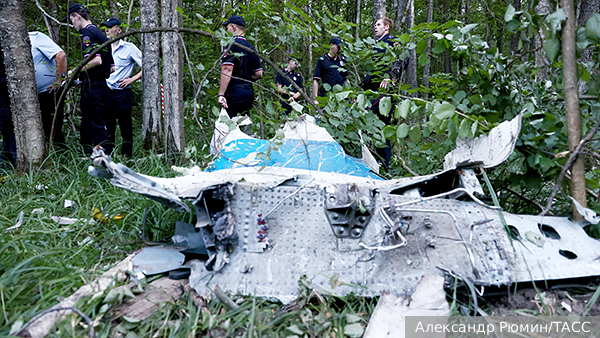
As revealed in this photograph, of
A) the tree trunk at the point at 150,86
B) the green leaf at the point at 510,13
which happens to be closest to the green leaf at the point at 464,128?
the green leaf at the point at 510,13

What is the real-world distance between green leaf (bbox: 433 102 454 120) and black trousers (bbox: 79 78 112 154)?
385 centimetres

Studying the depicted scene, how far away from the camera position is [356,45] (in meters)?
3.87

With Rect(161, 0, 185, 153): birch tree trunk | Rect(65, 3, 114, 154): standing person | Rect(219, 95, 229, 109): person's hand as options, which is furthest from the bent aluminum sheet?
Rect(65, 3, 114, 154): standing person

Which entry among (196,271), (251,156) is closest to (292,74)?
(251,156)

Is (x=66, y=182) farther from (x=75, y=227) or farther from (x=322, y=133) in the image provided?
(x=322, y=133)

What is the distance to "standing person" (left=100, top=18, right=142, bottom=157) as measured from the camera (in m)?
4.63

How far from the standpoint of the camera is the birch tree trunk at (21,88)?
3.47 metres

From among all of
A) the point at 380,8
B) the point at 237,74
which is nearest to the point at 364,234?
the point at 237,74

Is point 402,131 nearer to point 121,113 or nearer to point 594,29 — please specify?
point 594,29

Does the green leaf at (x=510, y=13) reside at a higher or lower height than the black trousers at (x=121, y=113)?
higher

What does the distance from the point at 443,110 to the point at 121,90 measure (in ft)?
13.3

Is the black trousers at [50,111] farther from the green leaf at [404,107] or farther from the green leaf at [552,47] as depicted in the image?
the green leaf at [552,47]

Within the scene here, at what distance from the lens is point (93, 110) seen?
451 centimetres

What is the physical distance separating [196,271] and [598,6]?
644cm
